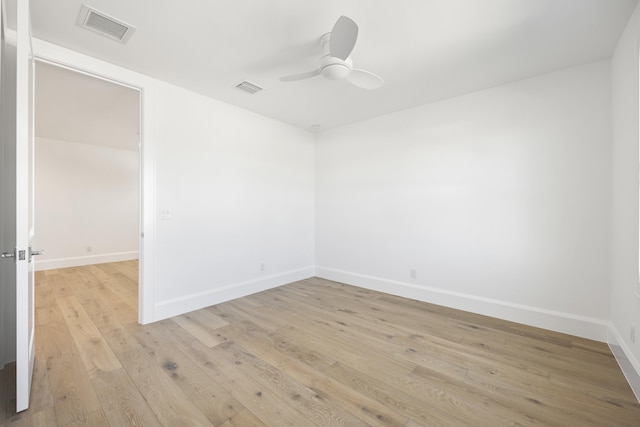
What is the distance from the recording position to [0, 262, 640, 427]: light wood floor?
1.62m

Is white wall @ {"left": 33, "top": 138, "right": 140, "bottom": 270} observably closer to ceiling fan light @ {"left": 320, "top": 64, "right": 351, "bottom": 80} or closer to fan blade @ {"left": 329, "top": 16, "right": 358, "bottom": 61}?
ceiling fan light @ {"left": 320, "top": 64, "right": 351, "bottom": 80}

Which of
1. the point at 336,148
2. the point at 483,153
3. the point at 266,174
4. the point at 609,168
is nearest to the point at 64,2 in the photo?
the point at 266,174

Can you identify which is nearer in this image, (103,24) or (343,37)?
(343,37)

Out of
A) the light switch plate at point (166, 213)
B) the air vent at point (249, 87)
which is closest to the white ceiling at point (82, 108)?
the air vent at point (249, 87)

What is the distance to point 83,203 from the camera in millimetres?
→ 5941

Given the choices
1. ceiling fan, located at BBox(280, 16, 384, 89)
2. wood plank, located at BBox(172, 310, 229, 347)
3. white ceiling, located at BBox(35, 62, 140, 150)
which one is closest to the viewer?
ceiling fan, located at BBox(280, 16, 384, 89)

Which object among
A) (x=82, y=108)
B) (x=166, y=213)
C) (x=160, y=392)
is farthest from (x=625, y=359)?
(x=82, y=108)

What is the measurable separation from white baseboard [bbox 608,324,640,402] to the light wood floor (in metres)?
0.06

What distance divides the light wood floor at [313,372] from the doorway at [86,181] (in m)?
2.80

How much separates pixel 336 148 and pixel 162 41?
9.41 ft

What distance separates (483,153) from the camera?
3145 millimetres

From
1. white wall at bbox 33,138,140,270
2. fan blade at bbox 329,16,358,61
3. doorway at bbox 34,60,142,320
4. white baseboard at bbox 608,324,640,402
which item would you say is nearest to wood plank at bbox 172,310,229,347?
fan blade at bbox 329,16,358,61

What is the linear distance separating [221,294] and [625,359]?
12.8 feet

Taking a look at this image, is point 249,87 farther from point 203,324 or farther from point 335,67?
point 203,324
